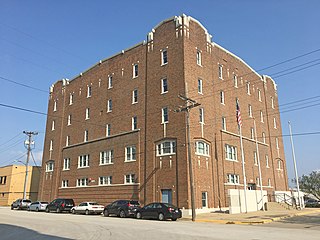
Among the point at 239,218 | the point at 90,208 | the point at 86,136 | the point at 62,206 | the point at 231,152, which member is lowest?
the point at 239,218

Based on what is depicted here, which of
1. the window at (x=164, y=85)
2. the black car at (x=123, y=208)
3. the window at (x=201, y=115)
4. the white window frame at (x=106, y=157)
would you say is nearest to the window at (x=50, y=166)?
the white window frame at (x=106, y=157)

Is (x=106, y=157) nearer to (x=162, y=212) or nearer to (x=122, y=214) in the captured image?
(x=122, y=214)

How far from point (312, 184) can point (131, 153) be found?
44445mm

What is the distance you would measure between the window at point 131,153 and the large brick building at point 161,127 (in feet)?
0.42

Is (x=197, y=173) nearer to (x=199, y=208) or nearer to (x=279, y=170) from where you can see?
(x=199, y=208)

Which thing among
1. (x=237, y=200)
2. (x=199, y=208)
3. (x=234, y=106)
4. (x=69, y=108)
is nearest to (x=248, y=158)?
(x=234, y=106)

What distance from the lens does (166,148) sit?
32219mm

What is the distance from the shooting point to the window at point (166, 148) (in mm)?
31581

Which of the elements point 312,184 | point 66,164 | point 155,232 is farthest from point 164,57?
point 312,184

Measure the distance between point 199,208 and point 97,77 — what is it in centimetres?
2534

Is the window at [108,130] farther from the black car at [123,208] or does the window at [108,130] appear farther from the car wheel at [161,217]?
the car wheel at [161,217]

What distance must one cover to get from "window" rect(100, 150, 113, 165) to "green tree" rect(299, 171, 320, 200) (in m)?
44.7

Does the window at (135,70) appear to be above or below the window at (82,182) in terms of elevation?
above

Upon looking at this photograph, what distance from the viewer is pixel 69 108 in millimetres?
49844
